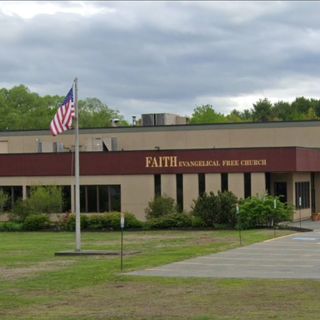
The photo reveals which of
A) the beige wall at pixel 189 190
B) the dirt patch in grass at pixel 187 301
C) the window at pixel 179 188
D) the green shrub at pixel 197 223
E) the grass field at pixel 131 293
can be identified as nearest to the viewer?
the dirt patch in grass at pixel 187 301

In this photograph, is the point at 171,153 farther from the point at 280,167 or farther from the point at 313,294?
the point at 313,294

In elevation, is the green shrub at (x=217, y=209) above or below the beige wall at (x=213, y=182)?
below

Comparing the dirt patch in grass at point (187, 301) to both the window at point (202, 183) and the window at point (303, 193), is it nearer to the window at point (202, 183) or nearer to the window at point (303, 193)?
the window at point (202, 183)

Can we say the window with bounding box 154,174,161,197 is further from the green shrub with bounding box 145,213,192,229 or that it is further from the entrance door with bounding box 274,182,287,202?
the entrance door with bounding box 274,182,287,202

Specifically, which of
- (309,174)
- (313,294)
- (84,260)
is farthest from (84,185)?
(313,294)

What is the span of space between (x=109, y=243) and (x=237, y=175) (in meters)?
15.4

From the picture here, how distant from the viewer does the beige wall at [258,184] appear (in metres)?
47.0

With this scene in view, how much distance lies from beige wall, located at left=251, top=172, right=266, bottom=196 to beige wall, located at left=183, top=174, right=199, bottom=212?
3.43 meters

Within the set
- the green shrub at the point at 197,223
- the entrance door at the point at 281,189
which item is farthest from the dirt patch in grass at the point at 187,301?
the entrance door at the point at 281,189

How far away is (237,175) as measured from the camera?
47.4 m

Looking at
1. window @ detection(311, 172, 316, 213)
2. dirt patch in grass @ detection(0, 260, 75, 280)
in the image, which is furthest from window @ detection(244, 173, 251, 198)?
dirt patch in grass @ detection(0, 260, 75, 280)

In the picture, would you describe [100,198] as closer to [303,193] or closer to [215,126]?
[215,126]

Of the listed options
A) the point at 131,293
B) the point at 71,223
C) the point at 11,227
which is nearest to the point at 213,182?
the point at 71,223

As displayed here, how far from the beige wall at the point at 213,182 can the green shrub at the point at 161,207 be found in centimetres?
247
